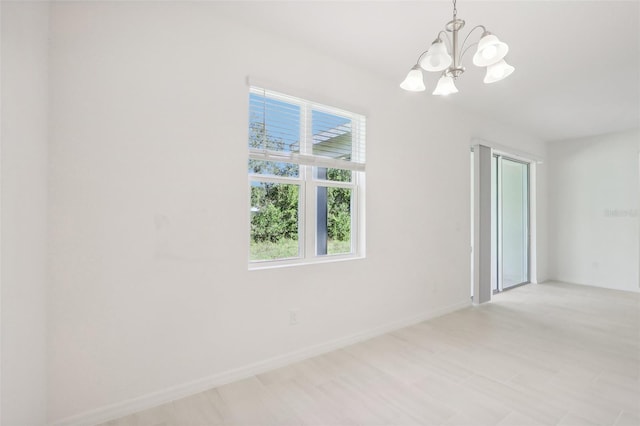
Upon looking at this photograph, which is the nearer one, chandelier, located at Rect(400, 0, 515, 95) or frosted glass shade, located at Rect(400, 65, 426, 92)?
→ chandelier, located at Rect(400, 0, 515, 95)

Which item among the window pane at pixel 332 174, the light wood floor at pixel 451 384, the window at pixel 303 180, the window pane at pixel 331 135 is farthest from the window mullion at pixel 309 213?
the light wood floor at pixel 451 384

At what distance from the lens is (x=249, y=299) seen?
2.49m

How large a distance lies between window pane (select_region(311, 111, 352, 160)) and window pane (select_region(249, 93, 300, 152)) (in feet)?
0.69

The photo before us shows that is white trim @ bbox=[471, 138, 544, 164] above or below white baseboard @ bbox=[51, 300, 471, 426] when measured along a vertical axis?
above

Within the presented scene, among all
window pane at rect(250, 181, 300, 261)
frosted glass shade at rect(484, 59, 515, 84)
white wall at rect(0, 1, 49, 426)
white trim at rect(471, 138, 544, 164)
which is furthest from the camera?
white trim at rect(471, 138, 544, 164)

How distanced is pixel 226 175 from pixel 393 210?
6.33 feet

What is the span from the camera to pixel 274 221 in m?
2.73

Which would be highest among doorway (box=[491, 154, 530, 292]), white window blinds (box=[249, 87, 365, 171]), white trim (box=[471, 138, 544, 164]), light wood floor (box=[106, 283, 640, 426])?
white trim (box=[471, 138, 544, 164])

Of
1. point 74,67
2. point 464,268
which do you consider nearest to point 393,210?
point 464,268

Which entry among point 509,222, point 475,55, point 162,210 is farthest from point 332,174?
point 509,222

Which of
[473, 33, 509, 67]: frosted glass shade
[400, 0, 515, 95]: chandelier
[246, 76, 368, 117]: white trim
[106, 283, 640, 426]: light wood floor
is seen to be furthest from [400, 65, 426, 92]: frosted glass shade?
[106, 283, 640, 426]: light wood floor

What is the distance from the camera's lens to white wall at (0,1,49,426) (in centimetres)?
144

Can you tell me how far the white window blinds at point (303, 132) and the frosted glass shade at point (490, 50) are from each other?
1546 millimetres

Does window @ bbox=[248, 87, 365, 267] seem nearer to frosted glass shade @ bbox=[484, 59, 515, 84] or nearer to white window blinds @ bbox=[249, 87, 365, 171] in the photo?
white window blinds @ bbox=[249, 87, 365, 171]
